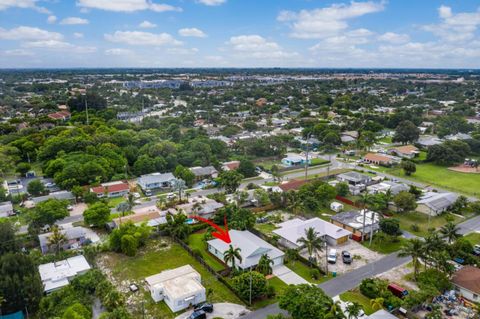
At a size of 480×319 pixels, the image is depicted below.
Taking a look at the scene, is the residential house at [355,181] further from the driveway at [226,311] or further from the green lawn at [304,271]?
the driveway at [226,311]

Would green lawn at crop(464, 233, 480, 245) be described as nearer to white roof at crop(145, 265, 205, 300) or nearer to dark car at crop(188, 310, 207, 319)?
white roof at crop(145, 265, 205, 300)

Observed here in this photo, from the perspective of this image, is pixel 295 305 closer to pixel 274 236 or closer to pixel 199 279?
pixel 199 279

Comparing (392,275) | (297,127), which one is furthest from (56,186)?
(297,127)

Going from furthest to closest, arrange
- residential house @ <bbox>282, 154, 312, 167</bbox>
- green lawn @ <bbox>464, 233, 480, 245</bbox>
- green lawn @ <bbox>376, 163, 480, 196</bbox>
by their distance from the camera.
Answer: residential house @ <bbox>282, 154, 312, 167</bbox>, green lawn @ <bbox>376, 163, 480, 196</bbox>, green lawn @ <bbox>464, 233, 480, 245</bbox>

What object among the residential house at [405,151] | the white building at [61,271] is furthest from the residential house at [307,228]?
the residential house at [405,151]

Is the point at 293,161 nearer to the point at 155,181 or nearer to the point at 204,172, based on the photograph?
the point at 204,172

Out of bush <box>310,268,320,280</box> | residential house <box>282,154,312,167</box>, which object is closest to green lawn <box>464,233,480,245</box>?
bush <box>310,268,320,280</box>
